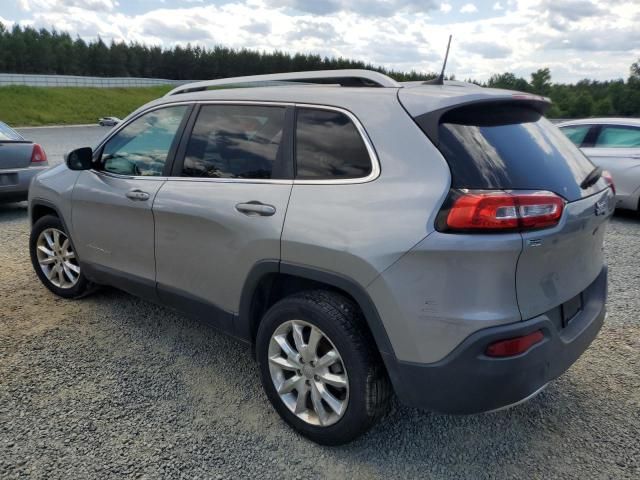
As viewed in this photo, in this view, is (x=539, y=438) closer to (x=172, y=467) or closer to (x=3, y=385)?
(x=172, y=467)

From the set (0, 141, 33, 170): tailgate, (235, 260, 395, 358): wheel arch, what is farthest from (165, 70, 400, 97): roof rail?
(0, 141, 33, 170): tailgate

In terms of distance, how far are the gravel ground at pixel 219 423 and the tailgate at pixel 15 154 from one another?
14.5 ft

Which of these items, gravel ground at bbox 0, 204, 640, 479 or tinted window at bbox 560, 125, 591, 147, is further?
tinted window at bbox 560, 125, 591, 147

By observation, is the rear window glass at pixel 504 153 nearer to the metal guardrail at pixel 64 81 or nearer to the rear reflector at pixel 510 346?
the rear reflector at pixel 510 346

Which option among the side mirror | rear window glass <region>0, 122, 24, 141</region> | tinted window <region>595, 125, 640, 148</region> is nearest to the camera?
the side mirror

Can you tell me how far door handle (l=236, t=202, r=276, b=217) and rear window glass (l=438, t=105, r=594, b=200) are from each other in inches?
35.8

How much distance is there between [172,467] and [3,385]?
138 centimetres

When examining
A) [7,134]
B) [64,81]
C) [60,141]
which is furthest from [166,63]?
[7,134]

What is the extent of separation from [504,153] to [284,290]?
1.32m

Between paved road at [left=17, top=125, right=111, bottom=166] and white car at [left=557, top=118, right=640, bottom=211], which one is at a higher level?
white car at [left=557, top=118, right=640, bottom=211]

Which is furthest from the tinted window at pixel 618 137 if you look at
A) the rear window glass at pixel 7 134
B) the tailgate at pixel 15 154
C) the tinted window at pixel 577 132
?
the rear window glass at pixel 7 134

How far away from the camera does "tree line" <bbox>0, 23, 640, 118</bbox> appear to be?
42691 mm

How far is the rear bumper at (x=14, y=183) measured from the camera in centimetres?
736

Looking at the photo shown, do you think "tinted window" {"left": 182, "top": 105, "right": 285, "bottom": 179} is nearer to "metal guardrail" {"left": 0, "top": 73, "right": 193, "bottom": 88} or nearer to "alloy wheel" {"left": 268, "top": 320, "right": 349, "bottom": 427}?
"alloy wheel" {"left": 268, "top": 320, "right": 349, "bottom": 427}
